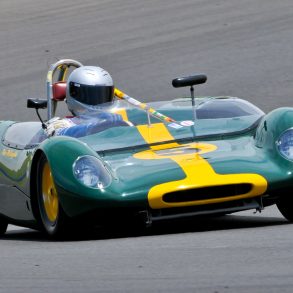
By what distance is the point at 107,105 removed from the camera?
9938 mm

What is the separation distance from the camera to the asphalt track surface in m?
6.38

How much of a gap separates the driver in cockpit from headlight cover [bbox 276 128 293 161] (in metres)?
1.45

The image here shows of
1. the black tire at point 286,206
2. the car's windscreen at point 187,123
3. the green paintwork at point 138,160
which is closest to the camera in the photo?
the green paintwork at point 138,160

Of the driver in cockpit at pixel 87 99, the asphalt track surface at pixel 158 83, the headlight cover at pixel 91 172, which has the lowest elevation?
the asphalt track surface at pixel 158 83

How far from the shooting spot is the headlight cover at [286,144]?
8656 millimetres

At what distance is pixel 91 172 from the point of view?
8.45m

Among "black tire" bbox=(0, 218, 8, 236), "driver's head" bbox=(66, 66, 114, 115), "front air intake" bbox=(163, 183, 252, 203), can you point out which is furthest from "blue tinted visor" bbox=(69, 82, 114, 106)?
"front air intake" bbox=(163, 183, 252, 203)

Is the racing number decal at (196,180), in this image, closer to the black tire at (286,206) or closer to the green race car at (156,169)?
the green race car at (156,169)

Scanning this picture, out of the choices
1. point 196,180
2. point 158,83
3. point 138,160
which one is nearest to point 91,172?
point 138,160

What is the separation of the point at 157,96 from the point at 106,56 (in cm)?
339

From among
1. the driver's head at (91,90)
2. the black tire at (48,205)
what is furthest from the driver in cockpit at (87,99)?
the black tire at (48,205)

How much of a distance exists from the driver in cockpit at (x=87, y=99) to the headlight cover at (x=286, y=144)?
1.45 meters

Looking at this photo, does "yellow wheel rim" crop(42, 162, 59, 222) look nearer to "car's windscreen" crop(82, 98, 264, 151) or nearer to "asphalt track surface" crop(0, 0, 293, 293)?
"asphalt track surface" crop(0, 0, 293, 293)

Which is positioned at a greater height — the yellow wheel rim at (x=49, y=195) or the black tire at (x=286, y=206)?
the yellow wheel rim at (x=49, y=195)
